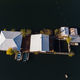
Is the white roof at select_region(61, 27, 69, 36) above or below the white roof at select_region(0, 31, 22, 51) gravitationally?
above

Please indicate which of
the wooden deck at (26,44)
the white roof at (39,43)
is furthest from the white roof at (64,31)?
the wooden deck at (26,44)

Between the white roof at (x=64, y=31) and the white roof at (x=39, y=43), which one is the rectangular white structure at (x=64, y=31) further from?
the white roof at (x=39, y=43)

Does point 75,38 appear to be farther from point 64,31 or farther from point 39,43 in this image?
point 39,43

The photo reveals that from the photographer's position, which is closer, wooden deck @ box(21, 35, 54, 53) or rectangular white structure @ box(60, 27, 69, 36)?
wooden deck @ box(21, 35, 54, 53)

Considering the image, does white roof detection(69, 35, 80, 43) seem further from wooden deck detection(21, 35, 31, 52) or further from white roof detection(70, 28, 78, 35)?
wooden deck detection(21, 35, 31, 52)

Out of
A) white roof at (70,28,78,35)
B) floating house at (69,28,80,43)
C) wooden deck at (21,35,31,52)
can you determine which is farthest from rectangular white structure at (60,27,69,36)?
wooden deck at (21,35,31,52)

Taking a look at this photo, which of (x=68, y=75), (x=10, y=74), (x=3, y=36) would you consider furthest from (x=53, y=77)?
(x=3, y=36)
